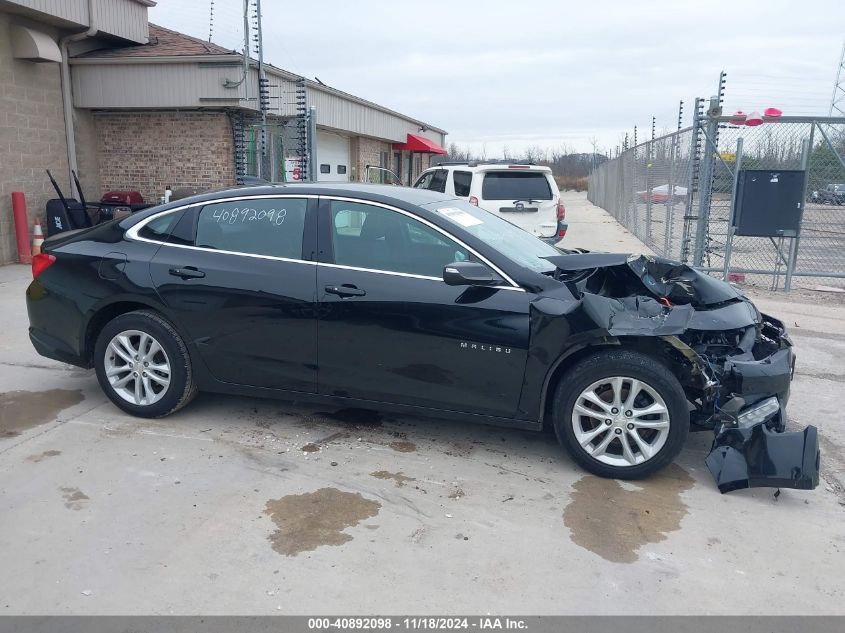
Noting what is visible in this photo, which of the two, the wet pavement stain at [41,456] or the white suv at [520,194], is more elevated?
the white suv at [520,194]

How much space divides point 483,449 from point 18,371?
403cm

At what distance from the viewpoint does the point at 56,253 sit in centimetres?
513

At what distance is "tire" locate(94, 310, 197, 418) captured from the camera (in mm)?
4812

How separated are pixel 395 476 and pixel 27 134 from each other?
10.8 metres

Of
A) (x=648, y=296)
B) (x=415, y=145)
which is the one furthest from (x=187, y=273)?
(x=415, y=145)

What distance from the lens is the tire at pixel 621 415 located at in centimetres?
402

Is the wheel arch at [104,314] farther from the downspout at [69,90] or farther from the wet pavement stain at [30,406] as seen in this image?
the downspout at [69,90]

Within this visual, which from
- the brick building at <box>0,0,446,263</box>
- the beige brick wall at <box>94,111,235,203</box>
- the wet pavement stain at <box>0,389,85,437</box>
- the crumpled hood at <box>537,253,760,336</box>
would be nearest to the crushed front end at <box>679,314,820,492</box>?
the crumpled hood at <box>537,253,760,336</box>

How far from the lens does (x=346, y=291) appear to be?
4.45 metres

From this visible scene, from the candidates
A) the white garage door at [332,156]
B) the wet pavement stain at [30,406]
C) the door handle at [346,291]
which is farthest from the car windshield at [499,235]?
the white garage door at [332,156]

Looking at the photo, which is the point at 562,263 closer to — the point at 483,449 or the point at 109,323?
the point at 483,449

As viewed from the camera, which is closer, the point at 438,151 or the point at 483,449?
the point at 483,449

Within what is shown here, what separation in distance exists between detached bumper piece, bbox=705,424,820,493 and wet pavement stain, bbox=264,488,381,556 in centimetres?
193
